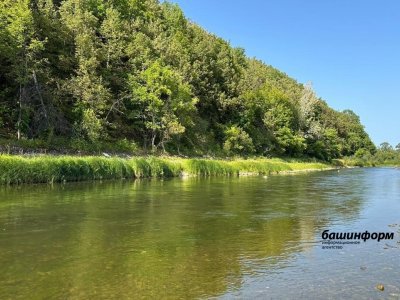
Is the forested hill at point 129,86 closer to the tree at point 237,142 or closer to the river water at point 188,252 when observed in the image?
the tree at point 237,142

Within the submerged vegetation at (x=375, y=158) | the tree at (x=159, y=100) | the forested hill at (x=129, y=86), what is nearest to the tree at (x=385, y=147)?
the submerged vegetation at (x=375, y=158)

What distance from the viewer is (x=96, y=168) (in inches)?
1458

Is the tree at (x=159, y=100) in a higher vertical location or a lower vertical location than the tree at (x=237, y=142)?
higher

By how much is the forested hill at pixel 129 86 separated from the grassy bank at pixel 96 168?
972 centimetres

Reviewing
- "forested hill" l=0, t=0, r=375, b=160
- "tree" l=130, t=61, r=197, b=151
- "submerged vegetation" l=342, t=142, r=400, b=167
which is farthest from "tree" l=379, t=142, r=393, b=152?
"tree" l=130, t=61, r=197, b=151

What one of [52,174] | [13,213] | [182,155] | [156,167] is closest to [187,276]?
[13,213]

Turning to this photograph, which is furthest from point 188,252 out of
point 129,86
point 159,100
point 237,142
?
point 237,142

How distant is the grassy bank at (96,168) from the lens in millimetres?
29962

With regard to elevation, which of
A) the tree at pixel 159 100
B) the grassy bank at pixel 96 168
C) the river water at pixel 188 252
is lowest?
Answer: the river water at pixel 188 252

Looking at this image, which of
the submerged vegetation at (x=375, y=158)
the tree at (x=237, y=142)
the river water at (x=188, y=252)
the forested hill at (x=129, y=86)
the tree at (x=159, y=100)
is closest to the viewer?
the river water at (x=188, y=252)

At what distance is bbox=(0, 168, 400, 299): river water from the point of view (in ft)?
28.6

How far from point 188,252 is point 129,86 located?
50.4m

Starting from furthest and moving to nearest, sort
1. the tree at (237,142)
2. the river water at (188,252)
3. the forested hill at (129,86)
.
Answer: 1. the tree at (237,142)
2. the forested hill at (129,86)
3. the river water at (188,252)

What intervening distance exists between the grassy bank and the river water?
→ 818cm
